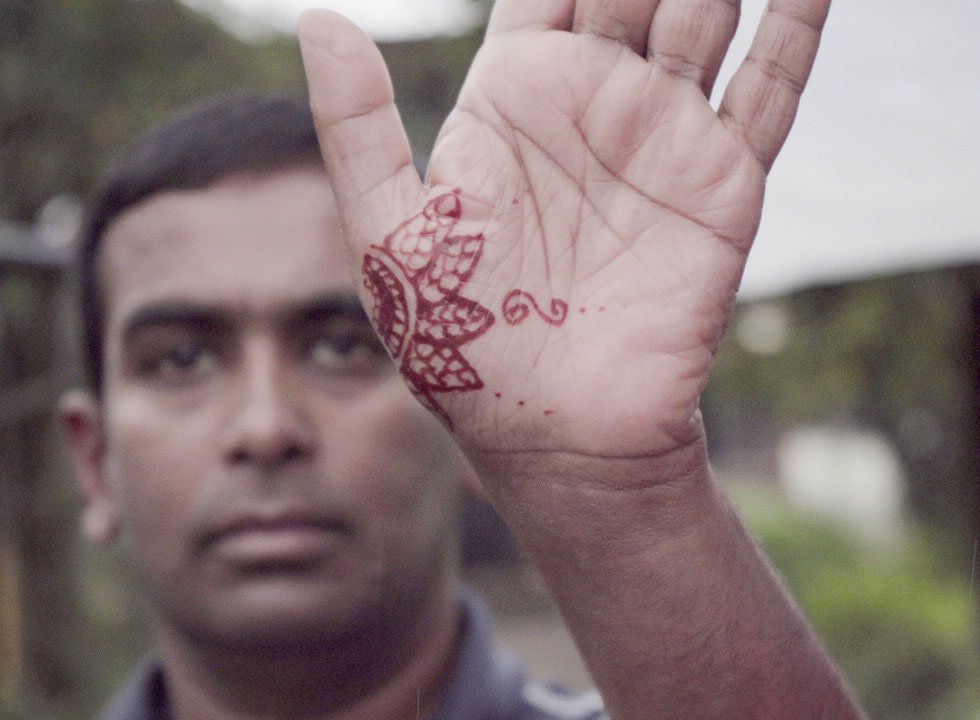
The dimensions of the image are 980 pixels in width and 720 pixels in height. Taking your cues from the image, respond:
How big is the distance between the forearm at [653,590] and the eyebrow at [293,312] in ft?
2.13

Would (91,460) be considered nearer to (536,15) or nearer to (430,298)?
(430,298)

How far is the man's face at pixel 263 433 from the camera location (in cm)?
165

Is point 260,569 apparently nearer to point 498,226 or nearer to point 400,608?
point 400,608

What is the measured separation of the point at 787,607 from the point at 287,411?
2.65ft

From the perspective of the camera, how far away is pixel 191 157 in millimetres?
1916

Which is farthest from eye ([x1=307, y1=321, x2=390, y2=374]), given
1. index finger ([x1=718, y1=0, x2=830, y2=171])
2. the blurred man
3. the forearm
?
index finger ([x1=718, y1=0, x2=830, y2=171])

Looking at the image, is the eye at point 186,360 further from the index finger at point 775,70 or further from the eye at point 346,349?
the index finger at point 775,70

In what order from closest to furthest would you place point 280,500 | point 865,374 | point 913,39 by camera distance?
point 280,500 < point 913,39 < point 865,374

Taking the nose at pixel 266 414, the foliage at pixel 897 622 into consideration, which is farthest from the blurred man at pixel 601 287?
the foliage at pixel 897 622

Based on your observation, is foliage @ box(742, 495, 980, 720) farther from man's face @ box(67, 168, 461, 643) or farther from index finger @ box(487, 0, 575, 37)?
index finger @ box(487, 0, 575, 37)

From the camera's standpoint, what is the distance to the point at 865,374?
17.6 feet

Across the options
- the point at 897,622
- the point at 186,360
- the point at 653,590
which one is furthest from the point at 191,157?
the point at 897,622

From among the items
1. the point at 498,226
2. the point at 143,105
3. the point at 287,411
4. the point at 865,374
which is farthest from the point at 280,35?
the point at 498,226

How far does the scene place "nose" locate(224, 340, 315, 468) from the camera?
1635 mm
